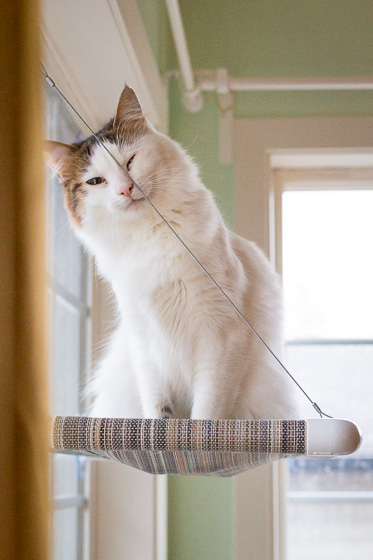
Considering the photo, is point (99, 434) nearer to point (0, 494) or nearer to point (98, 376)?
point (0, 494)

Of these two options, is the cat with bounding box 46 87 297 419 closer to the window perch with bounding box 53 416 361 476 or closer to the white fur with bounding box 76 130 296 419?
the white fur with bounding box 76 130 296 419

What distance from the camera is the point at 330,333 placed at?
192 cm

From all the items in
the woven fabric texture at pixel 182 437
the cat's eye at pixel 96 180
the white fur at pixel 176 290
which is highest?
the cat's eye at pixel 96 180

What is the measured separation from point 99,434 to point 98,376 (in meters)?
0.49

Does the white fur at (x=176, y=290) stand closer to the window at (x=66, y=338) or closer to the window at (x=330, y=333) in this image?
the window at (x=66, y=338)

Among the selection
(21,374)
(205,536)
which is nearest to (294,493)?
(205,536)

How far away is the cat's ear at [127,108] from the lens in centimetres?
97

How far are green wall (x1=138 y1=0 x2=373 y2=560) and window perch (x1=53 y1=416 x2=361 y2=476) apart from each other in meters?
1.14

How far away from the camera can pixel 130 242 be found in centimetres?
102

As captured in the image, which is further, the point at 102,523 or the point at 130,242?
the point at 102,523

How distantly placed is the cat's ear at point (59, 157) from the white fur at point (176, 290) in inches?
1.8

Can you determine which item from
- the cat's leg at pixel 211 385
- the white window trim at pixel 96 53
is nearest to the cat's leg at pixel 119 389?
the cat's leg at pixel 211 385

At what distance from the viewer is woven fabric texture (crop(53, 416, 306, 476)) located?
28.3 inches

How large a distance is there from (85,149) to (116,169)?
0.22 ft
